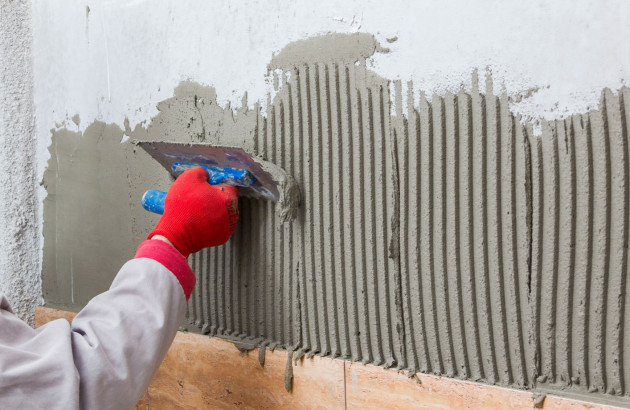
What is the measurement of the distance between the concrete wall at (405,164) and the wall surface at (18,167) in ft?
1.01

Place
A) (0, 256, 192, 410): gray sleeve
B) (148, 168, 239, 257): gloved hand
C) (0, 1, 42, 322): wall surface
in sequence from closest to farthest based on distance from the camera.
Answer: (0, 256, 192, 410): gray sleeve < (148, 168, 239, 257): gloved hand < (0, 1, 42, 322): wall surface

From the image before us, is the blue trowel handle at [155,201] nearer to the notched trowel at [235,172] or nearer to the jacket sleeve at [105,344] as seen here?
the notched trowel at [235,172]

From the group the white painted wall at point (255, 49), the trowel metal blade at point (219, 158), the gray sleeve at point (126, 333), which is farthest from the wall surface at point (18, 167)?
the gray sleeve at point (126, 333)

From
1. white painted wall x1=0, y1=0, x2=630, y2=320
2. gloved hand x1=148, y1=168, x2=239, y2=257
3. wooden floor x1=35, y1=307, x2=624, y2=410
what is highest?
white painted wall x1=0, y1=0, x2=630, y2=320

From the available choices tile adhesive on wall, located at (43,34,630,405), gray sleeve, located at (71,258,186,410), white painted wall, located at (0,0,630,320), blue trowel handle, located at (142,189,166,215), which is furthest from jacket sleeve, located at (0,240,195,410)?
white painted wall, located at (0,0,630,320)

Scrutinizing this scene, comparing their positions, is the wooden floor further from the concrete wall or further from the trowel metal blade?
the trowel metal blade

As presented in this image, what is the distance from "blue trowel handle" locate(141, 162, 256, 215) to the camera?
1.25m

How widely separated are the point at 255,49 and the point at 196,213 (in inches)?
16.9

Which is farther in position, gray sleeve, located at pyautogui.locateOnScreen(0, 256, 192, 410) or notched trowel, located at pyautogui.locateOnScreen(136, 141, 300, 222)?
notched trowel, located at pyautogui.locateOnScreen(136, 141, 300, 222)

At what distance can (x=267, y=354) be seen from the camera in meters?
1.32

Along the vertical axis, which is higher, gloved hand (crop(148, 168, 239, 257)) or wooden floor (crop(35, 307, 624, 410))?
gloved hand (crop(148, 168, 239, 257))

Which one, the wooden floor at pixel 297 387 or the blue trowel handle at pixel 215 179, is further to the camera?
the blue trowel handle at pixel 215 179

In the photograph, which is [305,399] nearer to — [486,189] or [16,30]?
[486,189]

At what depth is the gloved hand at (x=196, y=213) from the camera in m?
1.17
